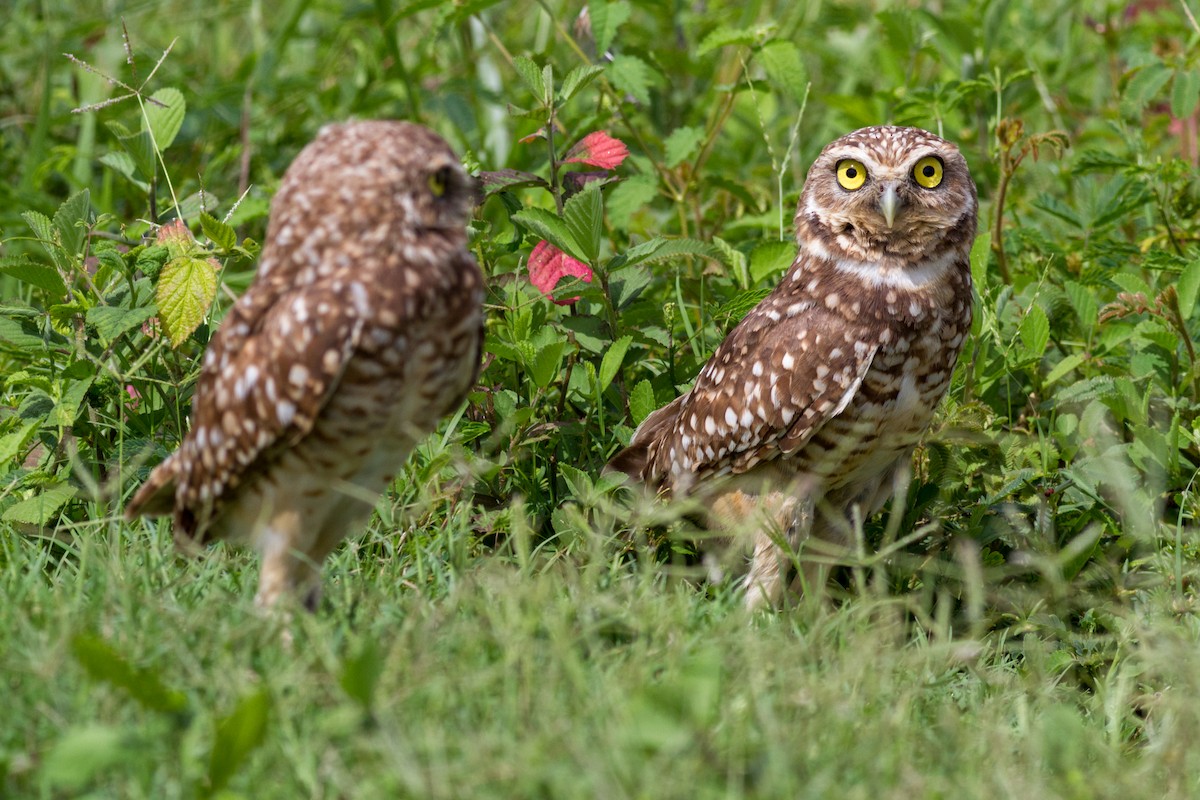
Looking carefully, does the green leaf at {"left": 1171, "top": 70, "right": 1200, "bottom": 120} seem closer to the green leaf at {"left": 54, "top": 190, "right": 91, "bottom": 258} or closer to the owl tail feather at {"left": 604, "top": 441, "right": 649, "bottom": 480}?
the owl tail feather at {"left": 604, "top": 441, "right": 649, "bottom": 480}

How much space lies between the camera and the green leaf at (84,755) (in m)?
2.12

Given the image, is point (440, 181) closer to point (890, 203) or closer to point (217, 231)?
point (217, 231)

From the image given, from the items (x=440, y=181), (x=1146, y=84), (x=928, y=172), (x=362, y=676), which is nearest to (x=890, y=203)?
(x=928, y=172)

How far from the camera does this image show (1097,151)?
490 cm

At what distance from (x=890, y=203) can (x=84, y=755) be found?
2.54m

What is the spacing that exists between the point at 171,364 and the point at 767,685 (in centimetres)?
226

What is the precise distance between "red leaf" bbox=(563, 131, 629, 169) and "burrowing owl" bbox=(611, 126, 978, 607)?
601 millimetres

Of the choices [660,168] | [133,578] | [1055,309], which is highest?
[660,168]

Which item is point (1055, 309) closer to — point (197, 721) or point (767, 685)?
point (767, 685)

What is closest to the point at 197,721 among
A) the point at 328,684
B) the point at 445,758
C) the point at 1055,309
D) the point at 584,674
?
the point at 328,684

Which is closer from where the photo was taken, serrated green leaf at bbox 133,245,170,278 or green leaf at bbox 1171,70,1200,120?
serrated green leaf at bbox 133,245,170,278

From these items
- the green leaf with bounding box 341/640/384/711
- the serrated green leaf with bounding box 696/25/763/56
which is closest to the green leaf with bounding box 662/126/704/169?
the serrated green leaf with bounding box 696/25/763/56

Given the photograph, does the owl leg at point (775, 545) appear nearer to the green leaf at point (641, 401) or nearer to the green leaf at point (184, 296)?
the green leaf at point (641, 401)

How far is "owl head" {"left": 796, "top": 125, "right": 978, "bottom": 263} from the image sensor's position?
3797 mm
